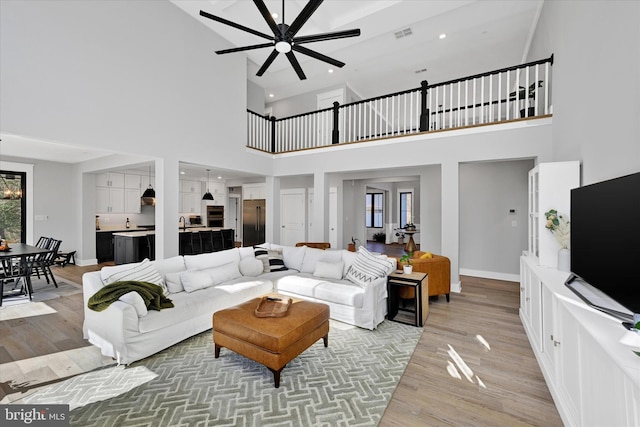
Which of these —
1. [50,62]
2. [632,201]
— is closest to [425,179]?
[632,201]

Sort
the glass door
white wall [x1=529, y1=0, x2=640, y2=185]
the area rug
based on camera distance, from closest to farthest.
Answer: white wall [x1=529, y1=0, x2=640, y2=185], the area rug, the glass door

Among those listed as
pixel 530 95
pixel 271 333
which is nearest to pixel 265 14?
pixel 271 333

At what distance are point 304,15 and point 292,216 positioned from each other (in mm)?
6644

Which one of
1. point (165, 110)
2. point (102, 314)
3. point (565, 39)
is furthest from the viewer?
point (165, 110)

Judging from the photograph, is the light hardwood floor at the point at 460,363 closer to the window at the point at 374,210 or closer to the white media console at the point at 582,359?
the white media console at the point at 582,359

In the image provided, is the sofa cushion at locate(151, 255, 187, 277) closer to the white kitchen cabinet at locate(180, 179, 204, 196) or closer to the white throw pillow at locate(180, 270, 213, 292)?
the white throw pillow at locate(180, 270, 213, 292)

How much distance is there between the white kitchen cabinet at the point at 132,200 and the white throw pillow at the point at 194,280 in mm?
6200

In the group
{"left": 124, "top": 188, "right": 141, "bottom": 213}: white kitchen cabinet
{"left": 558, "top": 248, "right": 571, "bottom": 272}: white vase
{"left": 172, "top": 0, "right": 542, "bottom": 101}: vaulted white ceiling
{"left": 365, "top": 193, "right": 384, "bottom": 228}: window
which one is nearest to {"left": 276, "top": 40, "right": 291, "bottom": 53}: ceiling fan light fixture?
{"left": 172, "top": 0, "right": 542, "bottom": 101}: vaulted white ceiling

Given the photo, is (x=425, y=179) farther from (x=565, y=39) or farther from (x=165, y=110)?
(x=165, y=110)

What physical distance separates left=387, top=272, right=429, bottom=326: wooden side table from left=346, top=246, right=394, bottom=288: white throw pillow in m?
0.14

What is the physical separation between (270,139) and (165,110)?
9.57ft

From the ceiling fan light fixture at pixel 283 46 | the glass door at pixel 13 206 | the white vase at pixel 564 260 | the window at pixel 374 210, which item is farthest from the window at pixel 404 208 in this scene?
the glass door at pixel 13 206

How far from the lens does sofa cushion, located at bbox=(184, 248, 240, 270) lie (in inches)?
152

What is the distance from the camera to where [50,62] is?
334 centimetres
